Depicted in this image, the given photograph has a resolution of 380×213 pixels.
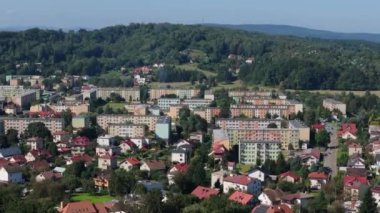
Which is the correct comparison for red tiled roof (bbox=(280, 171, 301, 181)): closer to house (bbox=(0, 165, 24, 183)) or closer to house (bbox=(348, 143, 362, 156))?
house (bbox=(348, 143, 362, 156))

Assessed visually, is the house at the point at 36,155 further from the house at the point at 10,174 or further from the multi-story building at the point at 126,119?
the multi-story building at the point at 126,119

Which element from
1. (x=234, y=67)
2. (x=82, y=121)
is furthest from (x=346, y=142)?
(x=234, y=67)

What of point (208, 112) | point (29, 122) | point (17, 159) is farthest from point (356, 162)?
point (29, 122)

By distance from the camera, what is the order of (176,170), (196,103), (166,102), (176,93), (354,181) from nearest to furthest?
(354,181) → (176,170) → (196,103) → (166,102) → (176,93)

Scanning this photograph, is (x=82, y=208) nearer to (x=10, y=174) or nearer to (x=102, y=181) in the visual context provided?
(x=102, y=181)

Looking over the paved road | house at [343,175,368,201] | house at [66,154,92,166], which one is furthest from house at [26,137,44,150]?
house at [343,175,368,201]
